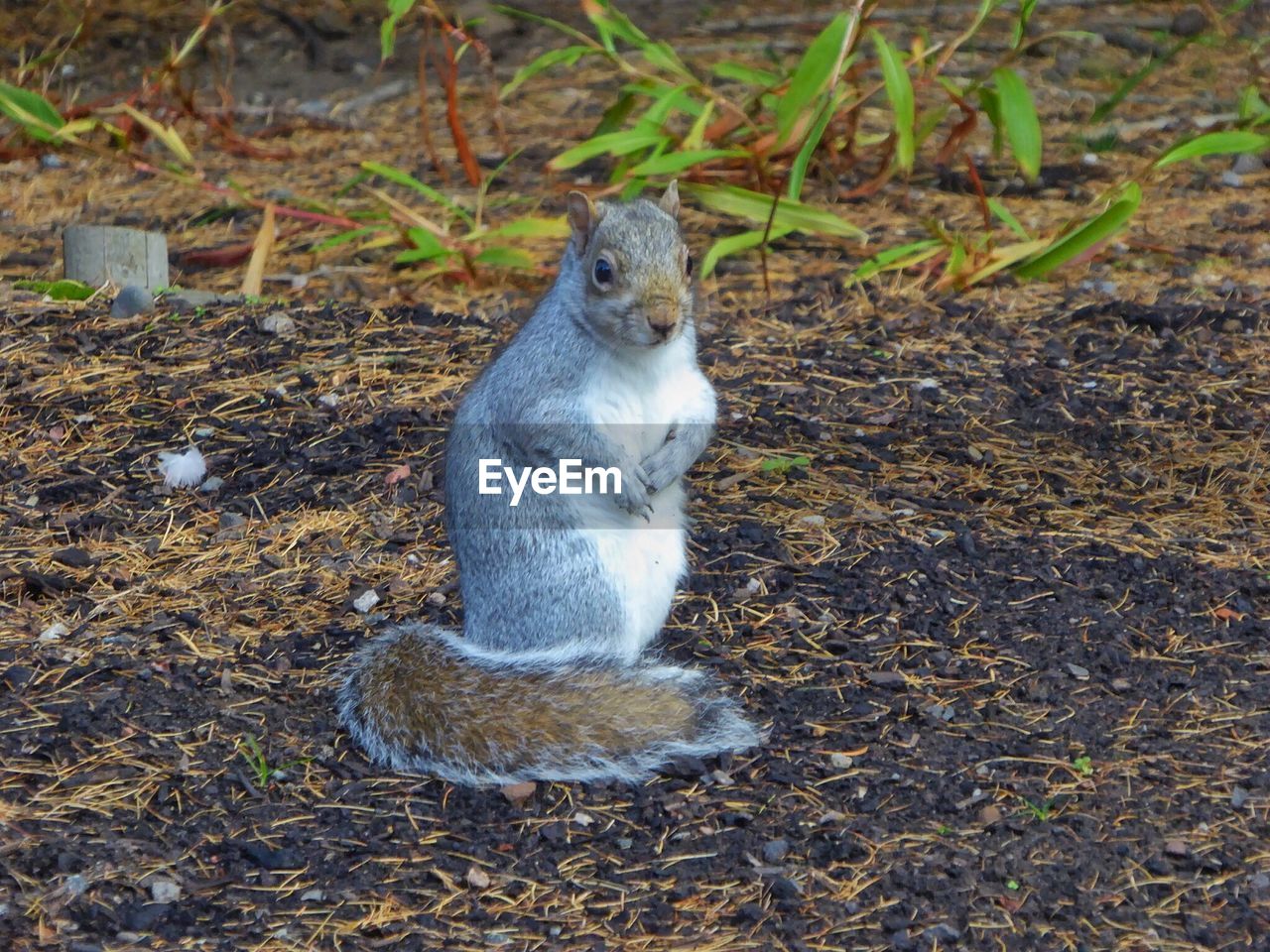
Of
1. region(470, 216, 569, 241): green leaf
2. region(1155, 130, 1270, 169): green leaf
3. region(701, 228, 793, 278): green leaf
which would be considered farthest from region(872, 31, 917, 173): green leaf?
region(470, 216, 569, 241): green leaf

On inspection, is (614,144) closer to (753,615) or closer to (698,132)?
(698,132)

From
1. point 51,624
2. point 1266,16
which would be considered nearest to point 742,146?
point 51,624

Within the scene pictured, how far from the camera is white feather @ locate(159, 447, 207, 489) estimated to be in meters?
3.35

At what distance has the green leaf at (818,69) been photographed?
4.01 meters

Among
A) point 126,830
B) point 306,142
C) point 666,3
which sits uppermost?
point 666,3

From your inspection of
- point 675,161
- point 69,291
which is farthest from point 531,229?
point 69,291

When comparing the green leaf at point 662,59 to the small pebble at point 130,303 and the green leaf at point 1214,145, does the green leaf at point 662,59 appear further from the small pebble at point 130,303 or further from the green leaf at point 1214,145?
the small pebble at point 130,303

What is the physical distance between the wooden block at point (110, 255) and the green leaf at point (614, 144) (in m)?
1.18

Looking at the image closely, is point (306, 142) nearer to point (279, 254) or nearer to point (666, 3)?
point (279, 254)

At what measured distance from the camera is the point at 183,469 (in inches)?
132

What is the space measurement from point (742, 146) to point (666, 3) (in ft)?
9.55

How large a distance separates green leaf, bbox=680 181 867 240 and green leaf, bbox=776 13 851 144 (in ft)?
0.90

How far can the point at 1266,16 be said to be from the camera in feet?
22.1

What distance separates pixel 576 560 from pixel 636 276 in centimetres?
47
